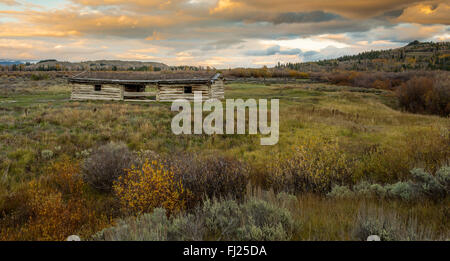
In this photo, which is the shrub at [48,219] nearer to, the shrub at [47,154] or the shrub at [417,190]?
the shrub at [47,154]

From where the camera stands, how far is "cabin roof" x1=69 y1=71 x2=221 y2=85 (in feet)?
88.4

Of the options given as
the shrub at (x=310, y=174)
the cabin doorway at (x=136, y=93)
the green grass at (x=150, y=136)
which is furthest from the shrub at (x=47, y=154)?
the cabin doorway at (x=136, y=93)

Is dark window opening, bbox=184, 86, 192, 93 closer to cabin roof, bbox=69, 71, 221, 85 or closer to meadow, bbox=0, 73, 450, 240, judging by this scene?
cabin roof, bbox=69, 71, 221, 85

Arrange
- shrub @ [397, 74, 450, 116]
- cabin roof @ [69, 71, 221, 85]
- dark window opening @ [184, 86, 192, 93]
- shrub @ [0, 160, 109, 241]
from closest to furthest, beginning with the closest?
shrub @ [0, 160, 109, 241], shrub @ [397, 74, 450, 116], cabin roof @ [69, 71, 221, 85], dark window opening @ [184, 86, 192, 93]

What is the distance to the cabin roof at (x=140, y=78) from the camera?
27.0m

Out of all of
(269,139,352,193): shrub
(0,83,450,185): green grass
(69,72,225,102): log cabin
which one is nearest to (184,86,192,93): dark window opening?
(69,72,225,102): log cabin

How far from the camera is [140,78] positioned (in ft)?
92.9

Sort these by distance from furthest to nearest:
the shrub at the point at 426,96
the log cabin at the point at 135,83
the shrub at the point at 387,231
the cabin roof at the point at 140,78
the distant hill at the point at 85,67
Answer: the distant hill at the point at 85,67
the log cabin at the point at 135,83
the cabin roof at the point at 140,78
the shrub at the point at 426,96
the shrub at the point at 387,231

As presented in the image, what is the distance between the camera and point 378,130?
1430cm

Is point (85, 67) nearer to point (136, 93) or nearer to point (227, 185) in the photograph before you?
point (136, 93)

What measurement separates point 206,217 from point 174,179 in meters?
1.91

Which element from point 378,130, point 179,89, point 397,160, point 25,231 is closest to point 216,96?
point 179,89

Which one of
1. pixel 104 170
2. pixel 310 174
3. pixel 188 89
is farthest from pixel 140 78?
pixel 310 174
